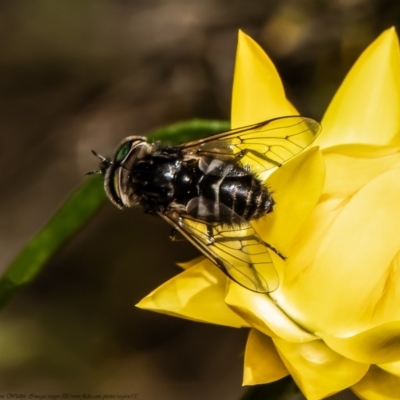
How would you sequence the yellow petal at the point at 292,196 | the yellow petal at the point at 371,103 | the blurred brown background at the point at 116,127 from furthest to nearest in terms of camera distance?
1. the blurred brown background at the point at 116,127
2. the yellow petal at the point at 371,103
3. the yellow petal at the point at 292,196

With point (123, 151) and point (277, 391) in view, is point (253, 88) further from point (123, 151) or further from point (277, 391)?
point (277, 391)

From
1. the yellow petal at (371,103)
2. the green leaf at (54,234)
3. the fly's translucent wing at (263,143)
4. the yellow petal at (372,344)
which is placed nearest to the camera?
the yellow petal at (372,344)

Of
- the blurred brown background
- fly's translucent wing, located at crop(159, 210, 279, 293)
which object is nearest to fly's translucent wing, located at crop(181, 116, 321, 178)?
fly's translucent wing, located at crop(159, 210, 279, 293)

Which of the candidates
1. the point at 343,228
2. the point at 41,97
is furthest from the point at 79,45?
the point at 343,228

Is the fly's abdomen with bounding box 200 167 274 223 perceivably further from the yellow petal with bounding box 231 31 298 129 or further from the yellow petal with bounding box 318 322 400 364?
the yellow petal with bounding box 318 322 400 364

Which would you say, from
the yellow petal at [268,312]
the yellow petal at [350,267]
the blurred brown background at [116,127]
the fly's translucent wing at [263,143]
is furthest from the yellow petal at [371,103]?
the blurred brown background at [116,127]


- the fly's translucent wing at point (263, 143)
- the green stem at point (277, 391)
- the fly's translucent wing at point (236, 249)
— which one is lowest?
the green stem at point (277, 391)

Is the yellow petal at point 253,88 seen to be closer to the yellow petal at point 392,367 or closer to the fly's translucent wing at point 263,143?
the fly's translucent wing at point 263,143

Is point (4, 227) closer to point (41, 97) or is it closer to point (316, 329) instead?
point (41, 97)
